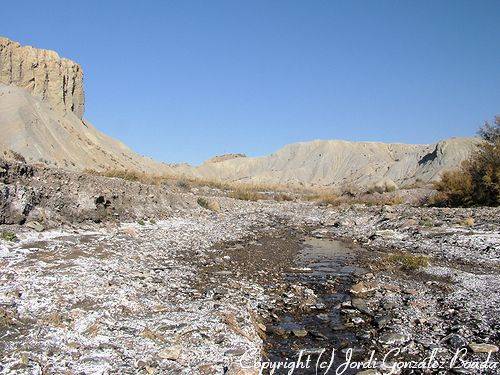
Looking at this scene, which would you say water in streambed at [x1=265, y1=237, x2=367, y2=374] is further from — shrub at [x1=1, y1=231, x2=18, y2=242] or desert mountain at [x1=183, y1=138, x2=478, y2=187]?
desert mountain at [x1=183, y1=138, x2=478, y2=187]

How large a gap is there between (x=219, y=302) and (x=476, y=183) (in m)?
22.1

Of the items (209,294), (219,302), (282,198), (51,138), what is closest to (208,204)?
(209,294)

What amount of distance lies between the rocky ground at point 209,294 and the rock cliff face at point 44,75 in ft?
185

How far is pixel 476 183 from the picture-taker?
2444 cm

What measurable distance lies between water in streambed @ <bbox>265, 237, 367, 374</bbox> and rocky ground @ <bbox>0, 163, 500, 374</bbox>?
3 cm

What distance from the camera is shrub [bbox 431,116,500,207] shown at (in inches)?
914

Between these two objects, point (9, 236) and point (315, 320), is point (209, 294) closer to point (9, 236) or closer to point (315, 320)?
point (315, 320)

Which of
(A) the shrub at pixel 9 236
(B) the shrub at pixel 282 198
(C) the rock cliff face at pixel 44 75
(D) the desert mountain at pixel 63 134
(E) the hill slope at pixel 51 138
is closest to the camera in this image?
(A) the shrub at pixel 9 236

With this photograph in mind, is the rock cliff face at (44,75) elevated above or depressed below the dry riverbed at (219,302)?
above

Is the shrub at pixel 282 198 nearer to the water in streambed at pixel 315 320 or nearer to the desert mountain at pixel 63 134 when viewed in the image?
the desert mountain at pixel 63 134

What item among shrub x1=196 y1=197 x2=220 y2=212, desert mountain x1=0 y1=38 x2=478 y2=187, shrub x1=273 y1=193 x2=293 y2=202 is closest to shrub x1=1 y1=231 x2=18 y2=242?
shrub x1=196 y1=197 x2=220 y2=212

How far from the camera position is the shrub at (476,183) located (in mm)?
23219

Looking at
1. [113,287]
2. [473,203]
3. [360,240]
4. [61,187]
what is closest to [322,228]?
[360,240]

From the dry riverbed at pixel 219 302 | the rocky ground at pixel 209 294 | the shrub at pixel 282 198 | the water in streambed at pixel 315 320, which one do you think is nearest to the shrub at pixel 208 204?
the rocky ground at pixel 209 294
